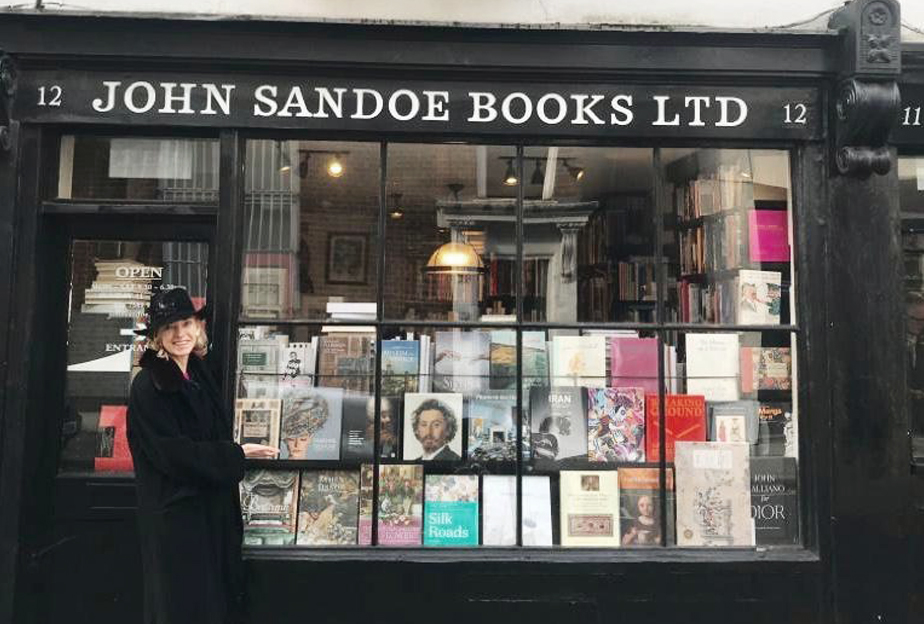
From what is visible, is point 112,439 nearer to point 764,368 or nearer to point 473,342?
point 473,342

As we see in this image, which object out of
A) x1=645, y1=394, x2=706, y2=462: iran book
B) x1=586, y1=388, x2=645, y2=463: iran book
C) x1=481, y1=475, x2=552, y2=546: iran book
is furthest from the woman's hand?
x1=645, y1=394, x2=706, y2=462: iran book

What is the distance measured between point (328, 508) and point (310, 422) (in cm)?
57

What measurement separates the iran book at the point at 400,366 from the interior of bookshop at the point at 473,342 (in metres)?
0.01

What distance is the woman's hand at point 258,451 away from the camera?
14.9ft

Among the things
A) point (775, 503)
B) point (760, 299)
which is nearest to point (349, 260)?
point (760, 299)

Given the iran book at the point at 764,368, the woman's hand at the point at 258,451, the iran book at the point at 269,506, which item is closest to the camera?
the woman's hand at the point at 258,451

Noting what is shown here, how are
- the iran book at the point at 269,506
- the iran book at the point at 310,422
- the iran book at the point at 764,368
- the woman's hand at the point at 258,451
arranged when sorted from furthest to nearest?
the iran book at the point at 764,368, the iran book at the point at 310,422, the iran book at the point at 269,506, the woman's hand at the point at 258,451

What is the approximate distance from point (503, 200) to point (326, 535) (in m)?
2.48

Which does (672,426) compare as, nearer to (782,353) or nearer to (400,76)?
(782,353)

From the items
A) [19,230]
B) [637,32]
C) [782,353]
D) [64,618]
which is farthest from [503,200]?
[64,618]

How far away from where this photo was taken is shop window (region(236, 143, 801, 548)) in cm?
474

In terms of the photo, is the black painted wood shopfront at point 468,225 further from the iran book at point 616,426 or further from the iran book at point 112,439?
the iran book at point 616,426

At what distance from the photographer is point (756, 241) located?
5012 millimetres

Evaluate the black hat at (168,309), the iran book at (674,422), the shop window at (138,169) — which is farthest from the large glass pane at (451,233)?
the black hat at (168,309)
